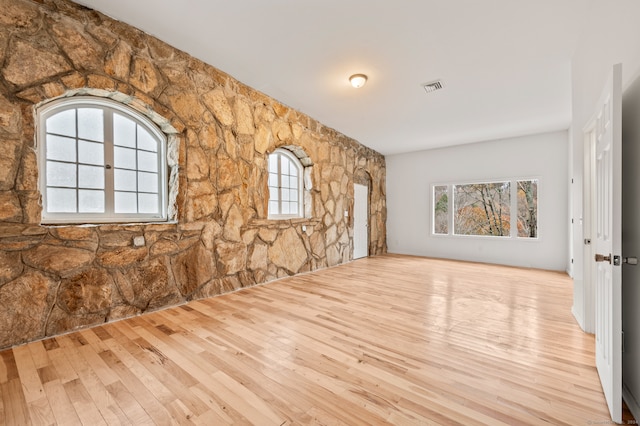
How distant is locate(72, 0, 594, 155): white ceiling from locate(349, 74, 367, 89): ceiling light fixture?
88mm

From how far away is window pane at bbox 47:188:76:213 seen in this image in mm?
2342

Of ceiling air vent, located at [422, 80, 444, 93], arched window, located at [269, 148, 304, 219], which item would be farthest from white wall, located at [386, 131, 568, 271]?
arched window, located at [269, 148, 304, 219]

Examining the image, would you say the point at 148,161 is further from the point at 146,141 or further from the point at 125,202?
the point at 125,202

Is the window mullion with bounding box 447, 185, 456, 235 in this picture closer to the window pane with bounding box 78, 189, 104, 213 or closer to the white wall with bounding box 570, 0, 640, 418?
the white wall with bounding box 570, 0, 640, 418

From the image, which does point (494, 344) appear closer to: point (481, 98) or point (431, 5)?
point (431, 5)

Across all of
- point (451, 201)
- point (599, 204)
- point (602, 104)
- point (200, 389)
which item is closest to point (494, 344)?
point (599, 204)

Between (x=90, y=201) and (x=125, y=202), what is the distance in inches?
11.3

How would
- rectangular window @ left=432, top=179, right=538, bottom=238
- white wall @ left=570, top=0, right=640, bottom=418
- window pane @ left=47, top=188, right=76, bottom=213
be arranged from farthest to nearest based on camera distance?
rectangular window @ left=432, top=179, right=538, bottom=238 → window pane @ left=47, top=188, right=76, bottom=213 → white wall @ left=570, top=0, right=640, bottom=418

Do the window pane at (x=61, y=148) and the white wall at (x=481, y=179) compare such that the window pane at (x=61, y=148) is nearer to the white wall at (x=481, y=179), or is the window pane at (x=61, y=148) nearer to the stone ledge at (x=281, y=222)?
the stone ledge at (x=281, y=222)

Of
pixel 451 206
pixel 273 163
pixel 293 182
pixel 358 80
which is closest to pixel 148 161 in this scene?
pixel 273 163

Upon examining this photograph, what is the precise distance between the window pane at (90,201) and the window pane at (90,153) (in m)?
0.28

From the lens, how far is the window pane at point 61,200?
2.34 m

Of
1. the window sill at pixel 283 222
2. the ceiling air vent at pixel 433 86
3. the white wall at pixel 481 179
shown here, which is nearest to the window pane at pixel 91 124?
the window sill at pixel 283 222

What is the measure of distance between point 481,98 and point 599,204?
275cm
